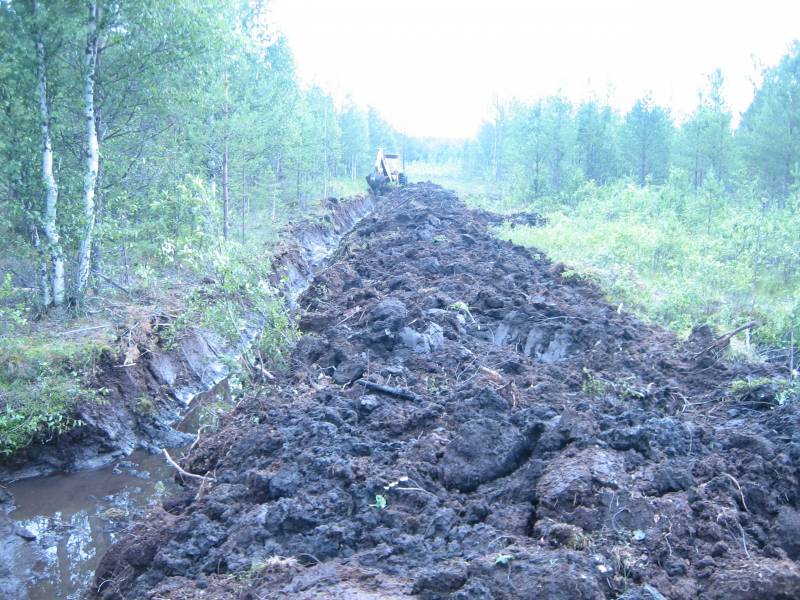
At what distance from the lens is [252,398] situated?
8164 mm

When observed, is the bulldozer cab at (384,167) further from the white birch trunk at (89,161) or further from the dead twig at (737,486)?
the dead twig at (737,486)

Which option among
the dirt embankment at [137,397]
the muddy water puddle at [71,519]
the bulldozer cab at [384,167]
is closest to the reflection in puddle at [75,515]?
the muddy water puddle at [71,519]

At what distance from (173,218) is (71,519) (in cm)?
823

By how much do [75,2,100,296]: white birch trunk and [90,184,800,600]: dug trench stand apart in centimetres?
473

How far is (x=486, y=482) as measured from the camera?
5238 mm

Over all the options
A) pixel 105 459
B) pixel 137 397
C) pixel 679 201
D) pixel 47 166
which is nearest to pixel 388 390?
pixel 105 459

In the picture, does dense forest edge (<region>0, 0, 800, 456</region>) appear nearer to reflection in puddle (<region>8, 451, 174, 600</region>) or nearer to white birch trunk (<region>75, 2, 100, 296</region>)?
white birch trunk (<region>75, 2, 100, 296</region>)

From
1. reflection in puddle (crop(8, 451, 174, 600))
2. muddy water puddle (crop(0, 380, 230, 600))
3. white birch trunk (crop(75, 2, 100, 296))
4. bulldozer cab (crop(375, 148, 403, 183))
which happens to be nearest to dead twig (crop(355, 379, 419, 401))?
muddy water puddle (crop(0, 380, 230, 600))

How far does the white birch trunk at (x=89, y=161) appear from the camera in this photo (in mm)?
10953

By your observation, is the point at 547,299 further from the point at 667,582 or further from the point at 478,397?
the point at 667,582

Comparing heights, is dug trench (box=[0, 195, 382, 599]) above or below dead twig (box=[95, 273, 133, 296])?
below

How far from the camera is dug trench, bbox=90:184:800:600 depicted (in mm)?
3924

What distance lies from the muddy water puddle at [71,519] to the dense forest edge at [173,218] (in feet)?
2.34

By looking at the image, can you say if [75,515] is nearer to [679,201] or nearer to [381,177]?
[679,201]
